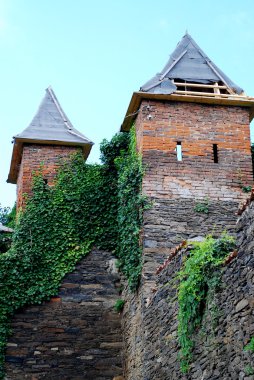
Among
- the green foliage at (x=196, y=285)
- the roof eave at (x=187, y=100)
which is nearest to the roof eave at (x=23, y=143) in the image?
the roof eave at (x=187, y=100)

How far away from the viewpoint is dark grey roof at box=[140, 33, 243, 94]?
14.5 m

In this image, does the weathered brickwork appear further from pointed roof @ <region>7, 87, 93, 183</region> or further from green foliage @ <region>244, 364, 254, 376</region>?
green foliage @ <region>244, 364, 254, 376</region>

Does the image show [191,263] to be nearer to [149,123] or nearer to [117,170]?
[149,123]

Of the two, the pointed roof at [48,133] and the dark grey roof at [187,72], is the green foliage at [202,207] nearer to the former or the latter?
the dark grey roof at [187,72]

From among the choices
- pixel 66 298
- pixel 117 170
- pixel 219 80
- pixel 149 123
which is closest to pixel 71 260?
pixel 66 298

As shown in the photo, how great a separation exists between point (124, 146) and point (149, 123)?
60.9 inches

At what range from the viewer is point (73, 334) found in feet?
46.9

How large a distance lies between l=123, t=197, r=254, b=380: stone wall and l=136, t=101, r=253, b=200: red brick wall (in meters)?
2.73

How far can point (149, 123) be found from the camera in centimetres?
1414

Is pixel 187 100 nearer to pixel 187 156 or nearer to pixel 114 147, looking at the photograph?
pixel 187 156

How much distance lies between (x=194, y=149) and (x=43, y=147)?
4.00 m

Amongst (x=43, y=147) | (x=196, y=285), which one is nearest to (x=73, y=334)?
(x=43, y=147)

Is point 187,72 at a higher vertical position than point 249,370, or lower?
higher

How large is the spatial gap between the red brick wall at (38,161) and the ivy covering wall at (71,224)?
194mm
